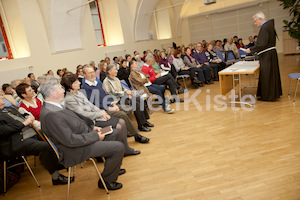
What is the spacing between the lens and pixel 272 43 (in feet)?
14.8

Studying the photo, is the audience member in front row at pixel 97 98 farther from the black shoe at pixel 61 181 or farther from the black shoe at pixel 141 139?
the black shoe at pixel 61 181

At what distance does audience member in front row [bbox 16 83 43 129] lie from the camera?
322 cm

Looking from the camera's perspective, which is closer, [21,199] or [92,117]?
[21,199]

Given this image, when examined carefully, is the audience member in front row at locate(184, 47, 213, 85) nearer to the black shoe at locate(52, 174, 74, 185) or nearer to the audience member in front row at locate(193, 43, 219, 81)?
the audience member in front row at locate(193, 43, 219, 81)

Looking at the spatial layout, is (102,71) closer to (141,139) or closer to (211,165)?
(141,139)

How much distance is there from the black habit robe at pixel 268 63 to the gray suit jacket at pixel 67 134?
12.5 ft

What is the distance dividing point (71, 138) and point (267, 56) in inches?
A: 164

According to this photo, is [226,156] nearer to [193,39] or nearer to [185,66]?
[185,66]

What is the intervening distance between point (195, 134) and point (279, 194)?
169cm

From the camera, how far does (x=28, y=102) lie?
3.37 meters

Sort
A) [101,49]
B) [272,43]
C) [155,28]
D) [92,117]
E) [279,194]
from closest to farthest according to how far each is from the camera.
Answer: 1. [279,194]
2. [92,117]
3. [272,43]
4. [101,49]
5. [155,28]

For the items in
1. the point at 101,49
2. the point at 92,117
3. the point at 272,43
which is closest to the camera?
the point at 92,117

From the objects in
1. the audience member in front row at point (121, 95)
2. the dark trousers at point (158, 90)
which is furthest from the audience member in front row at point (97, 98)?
the dark trousers at point (158, 90)

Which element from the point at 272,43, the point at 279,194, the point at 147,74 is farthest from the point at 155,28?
the point at 279,194
